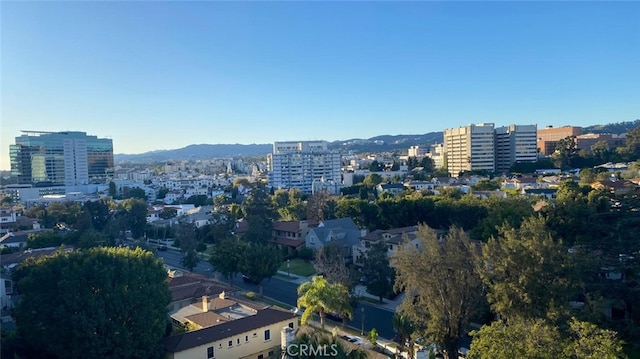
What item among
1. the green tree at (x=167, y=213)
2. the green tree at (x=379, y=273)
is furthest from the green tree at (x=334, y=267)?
the green tree at (x=167, y=213)

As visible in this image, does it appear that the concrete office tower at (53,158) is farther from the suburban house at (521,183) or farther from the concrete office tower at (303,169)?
the suburban house at (521,183)

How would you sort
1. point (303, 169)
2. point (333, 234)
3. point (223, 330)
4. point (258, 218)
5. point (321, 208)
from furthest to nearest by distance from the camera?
point (303, 169) < point (321, 208) < point (258, 218) < point (333, 234) < point (223, 330)

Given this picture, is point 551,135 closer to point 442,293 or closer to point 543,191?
point 543,191

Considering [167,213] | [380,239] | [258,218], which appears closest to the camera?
[380,239]

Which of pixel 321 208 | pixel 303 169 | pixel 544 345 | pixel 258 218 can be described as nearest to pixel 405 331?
pixel 544 345

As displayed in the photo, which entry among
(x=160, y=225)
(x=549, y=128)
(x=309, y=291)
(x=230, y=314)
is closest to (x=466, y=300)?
(x=309, y=291)

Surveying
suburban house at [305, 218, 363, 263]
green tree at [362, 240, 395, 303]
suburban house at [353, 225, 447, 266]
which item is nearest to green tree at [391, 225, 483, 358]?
green tree at [362, 240, 395, 303]

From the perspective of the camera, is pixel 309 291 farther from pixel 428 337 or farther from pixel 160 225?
pixel 160 225

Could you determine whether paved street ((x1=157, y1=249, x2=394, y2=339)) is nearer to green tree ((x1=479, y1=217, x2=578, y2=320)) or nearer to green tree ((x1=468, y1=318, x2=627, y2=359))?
green tree ((x1=479, y1=217, x2=578, y2=320))
